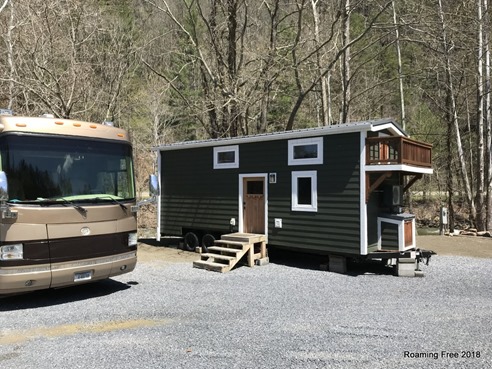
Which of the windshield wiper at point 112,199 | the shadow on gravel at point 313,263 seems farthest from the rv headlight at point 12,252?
the shadow on gravel at point 313,263

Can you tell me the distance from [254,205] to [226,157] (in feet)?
4.98

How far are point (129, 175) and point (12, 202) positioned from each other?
185cm

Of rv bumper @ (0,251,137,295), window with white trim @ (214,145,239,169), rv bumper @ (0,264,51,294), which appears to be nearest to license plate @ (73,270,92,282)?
rv bumper @ (0,251,137,295)

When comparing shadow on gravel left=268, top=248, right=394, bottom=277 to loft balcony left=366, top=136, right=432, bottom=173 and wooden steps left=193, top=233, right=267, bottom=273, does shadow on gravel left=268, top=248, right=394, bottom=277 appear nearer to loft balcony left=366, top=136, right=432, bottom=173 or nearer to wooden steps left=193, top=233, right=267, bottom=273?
wooden steps left=193, top=233, right=267, bottom=273

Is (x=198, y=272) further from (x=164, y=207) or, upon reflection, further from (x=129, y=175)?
(x=164, y=207)

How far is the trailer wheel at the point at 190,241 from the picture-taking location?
1196 cm

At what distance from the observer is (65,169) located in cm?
639

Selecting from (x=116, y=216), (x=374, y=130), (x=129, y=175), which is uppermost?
(x=374, y=130)

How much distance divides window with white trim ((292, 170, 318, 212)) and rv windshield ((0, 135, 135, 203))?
13.0ft

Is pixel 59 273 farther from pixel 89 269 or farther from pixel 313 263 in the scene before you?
pixel 313 263

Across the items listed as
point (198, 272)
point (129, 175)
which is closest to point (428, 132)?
point (198, 272)

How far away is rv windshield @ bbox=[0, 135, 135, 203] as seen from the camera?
5930 mm

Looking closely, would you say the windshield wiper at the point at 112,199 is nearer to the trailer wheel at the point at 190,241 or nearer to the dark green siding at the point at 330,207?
the dark green siding at the point at 330,207

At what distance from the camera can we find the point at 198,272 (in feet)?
30.3
